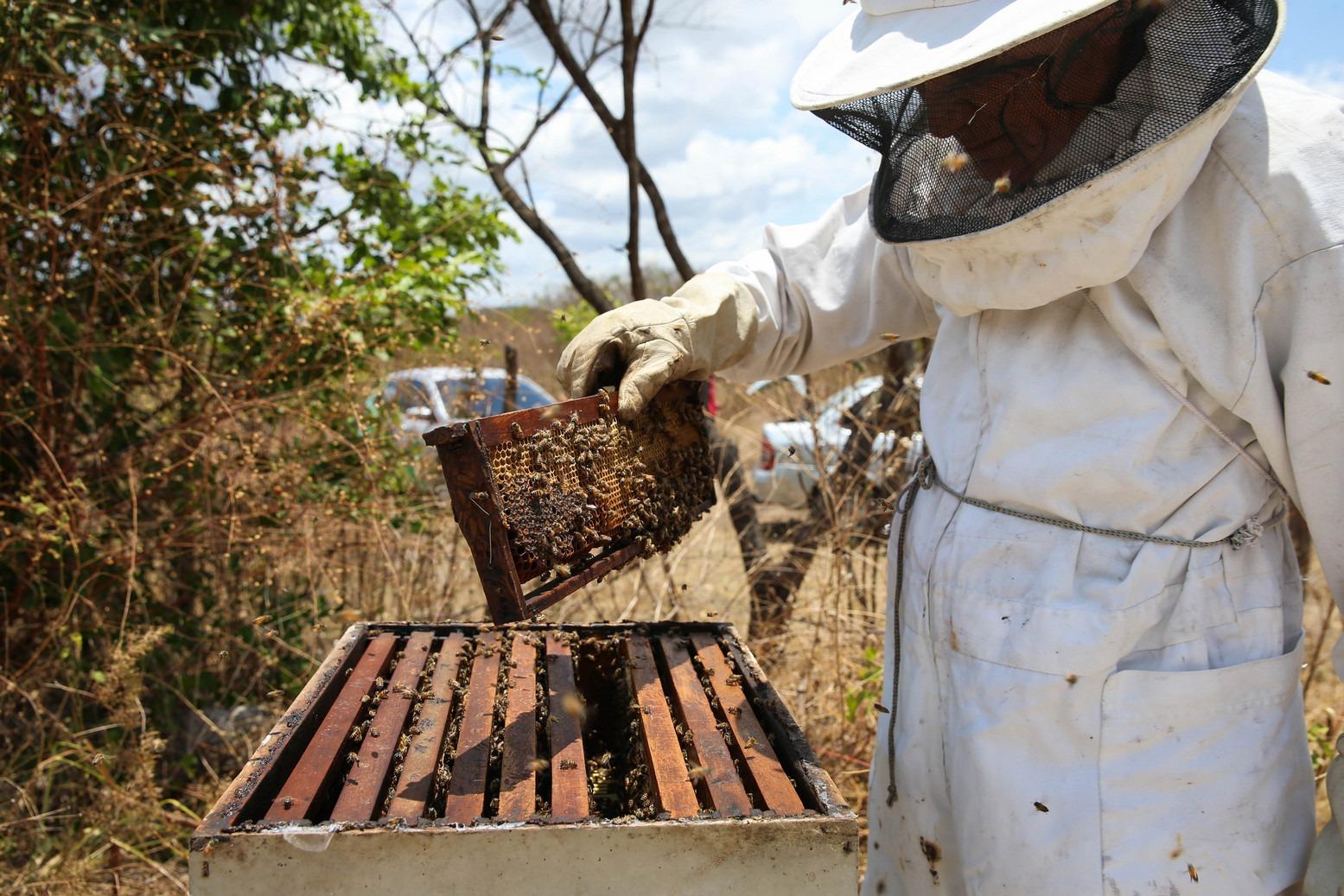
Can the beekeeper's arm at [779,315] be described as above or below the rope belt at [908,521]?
above

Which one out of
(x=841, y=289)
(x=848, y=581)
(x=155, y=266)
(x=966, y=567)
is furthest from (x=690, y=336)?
(x=155, y=266)

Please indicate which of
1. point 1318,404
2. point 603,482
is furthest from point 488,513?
point 1318,404

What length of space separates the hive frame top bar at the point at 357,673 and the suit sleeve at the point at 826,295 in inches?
26.2

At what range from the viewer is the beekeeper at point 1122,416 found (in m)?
1.47

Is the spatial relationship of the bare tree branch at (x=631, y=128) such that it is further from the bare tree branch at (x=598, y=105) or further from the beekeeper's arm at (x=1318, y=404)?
the beekeeper's arm at (x=1318, y=404)

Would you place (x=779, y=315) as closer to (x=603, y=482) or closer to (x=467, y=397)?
(x=603, y=482)

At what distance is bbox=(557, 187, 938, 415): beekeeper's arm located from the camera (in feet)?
6.64

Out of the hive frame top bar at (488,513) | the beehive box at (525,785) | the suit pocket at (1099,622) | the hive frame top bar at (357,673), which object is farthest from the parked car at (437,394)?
the suit pocket at (1099,622)

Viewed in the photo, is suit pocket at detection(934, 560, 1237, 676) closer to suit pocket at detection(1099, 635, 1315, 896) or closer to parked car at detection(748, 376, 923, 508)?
suit pocket at detection(1099, 635, 1315, 896)

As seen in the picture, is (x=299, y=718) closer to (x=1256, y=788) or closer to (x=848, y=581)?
(x=1256, y=788)

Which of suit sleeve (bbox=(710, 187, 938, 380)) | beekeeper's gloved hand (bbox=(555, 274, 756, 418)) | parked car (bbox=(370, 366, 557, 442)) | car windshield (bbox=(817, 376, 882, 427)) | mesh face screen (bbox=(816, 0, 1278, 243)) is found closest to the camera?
mesh face screen (bbox=(816, 0, 1278, 243))

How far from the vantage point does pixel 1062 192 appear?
58.2 inches

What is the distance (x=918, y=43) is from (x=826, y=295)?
0.77 meters

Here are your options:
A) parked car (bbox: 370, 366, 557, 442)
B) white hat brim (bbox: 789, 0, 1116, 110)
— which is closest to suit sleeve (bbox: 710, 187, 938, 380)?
white hat brim (bbox: 789, 0, 1116, 110)
